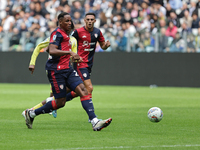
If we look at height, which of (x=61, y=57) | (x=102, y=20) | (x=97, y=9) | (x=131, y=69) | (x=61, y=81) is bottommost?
(x=131, y=69)

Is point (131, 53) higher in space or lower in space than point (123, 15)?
lower

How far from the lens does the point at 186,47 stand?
22.1 m

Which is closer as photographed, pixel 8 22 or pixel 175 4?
pixel 175 4

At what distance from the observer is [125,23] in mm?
23188

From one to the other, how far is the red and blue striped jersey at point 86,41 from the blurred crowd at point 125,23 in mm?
11425

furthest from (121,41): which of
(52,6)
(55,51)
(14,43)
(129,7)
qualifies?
(55,51)

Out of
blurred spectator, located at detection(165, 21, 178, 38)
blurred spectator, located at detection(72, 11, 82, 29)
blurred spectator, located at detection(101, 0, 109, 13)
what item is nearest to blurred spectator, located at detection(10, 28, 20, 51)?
blurred spectator, located at detection(72, 11, 82, 29)

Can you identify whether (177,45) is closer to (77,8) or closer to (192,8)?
(192,8)

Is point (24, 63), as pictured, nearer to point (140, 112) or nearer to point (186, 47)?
A: point (186, 47)

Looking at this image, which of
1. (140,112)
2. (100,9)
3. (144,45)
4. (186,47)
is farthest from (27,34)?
(140,112)

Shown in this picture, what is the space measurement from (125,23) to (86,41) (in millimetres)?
12743

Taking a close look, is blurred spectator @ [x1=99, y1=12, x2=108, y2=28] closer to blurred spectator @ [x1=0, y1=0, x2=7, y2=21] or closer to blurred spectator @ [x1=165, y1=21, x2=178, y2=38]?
blurred spectator @ [x1=165, y1=21, x2=178, y2=38]

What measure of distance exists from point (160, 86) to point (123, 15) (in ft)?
13.0

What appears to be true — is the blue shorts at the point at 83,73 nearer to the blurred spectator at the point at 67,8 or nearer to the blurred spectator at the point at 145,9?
the blurred spectator at the point at 145,9
